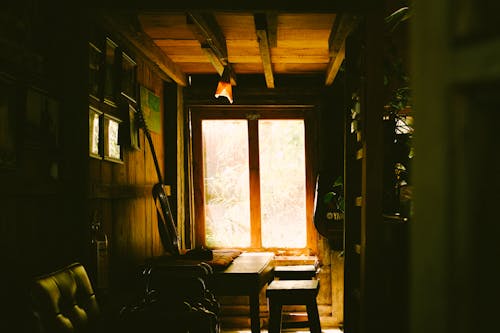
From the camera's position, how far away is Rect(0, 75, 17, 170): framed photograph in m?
2.64

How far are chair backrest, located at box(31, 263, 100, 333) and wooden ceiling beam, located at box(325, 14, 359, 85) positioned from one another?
2.57 metres

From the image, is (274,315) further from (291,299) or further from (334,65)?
(334,65)

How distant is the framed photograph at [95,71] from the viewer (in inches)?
153

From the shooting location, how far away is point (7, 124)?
8.84 feet

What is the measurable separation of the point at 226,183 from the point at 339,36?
277 centimetres

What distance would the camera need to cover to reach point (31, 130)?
9.76ft

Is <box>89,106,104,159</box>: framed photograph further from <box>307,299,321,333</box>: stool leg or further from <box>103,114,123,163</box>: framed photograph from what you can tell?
<box>307,299,321,333</box>: stool leg

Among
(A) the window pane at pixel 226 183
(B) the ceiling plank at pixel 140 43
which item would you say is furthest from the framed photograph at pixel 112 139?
(A) the window pane at pixel 226 183

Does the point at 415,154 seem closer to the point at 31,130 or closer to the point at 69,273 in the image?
the point at 69,273

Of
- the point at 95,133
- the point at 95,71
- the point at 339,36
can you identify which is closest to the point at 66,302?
the point at 95,133

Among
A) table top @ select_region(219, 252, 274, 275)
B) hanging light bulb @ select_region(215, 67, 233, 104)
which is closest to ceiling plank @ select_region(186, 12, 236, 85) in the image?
hanging light bulb @ select_region(215, 67, 233, 104)

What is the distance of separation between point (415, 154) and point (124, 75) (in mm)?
3804

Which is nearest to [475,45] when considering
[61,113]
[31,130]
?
[31,130]

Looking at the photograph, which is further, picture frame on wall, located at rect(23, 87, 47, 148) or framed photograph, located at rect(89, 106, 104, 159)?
framed photograph, located at rect(89, 106, 104, 159)
